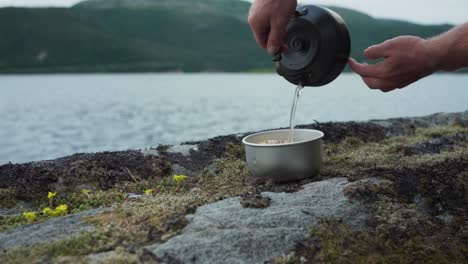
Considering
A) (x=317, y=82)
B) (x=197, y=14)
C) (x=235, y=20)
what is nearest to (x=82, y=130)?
(x=317, y=82)

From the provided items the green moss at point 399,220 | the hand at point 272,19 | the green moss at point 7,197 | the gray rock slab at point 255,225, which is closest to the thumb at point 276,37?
the hand at point 272,19

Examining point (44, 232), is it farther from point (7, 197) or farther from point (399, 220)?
point (399, 220)

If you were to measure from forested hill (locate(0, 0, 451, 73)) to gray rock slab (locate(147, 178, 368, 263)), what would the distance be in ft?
233

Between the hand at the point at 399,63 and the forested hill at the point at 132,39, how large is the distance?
6995 centimetres

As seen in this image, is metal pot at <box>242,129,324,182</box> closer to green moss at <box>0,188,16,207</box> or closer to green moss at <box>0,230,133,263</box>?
green moss at <box>0,230,133,263</box>

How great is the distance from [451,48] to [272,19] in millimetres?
1601

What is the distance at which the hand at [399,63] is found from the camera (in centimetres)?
456

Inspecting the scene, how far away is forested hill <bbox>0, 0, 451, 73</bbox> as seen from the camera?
99562mm

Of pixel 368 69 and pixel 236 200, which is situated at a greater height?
pixel 368 69

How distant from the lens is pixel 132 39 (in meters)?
132

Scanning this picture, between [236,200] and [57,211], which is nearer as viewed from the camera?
[236,200]

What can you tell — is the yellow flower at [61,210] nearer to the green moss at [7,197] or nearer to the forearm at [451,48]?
the green moss at [7,197]

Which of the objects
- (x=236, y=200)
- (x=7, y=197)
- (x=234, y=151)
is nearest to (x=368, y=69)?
(x=236, y=200)

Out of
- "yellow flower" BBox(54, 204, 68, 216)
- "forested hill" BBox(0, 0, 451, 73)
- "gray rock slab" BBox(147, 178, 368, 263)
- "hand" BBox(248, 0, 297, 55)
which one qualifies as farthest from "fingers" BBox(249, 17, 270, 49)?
"forested hill" BBox(0, 0, 451, 73)
